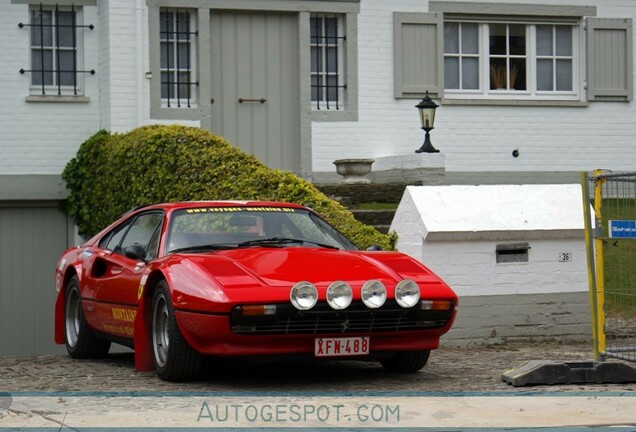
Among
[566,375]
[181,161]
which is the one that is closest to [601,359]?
[566,375]

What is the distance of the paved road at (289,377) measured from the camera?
26.7ft

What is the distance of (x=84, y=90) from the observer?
18.1 meters

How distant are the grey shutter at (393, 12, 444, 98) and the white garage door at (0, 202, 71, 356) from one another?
5.50m

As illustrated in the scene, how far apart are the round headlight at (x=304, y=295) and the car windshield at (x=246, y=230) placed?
1.18 metres

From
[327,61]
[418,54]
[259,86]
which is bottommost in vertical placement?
[259,86]

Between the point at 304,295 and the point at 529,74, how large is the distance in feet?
40.8

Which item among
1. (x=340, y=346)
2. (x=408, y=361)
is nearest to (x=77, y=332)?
(x=408, y=361)

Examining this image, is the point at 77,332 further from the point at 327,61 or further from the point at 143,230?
the point at 327,61

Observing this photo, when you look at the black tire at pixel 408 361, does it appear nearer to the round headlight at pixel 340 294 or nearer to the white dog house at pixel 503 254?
the round headlight at pixel 340 294

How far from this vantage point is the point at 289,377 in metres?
8.77

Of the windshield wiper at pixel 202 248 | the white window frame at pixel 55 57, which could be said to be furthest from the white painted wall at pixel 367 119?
the windshield wiper at pixel 202 248

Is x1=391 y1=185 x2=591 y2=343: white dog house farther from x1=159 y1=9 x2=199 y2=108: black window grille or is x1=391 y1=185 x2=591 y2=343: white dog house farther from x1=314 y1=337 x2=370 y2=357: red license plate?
x1=159 y1=9 x2=199 y2=108: black window grille

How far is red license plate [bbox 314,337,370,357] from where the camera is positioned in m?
8.03
